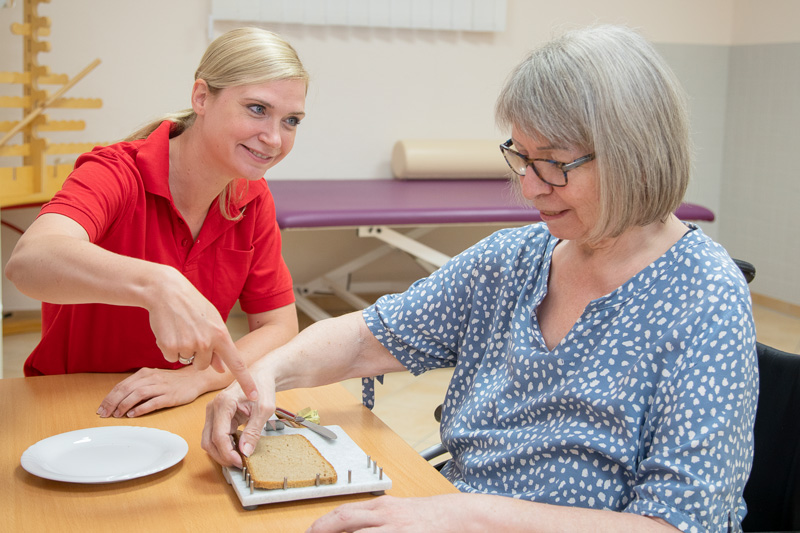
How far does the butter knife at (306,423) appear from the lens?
140 centimetres

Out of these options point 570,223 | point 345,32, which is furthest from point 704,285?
point 345,32

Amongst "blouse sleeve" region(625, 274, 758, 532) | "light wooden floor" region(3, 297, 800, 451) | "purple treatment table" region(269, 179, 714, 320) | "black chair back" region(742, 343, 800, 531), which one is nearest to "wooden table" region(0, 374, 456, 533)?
"blouse sleeve" region(625, 274, 758, 532)

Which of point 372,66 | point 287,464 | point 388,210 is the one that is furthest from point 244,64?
point 372,66

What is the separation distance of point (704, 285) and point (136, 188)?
1.10 m

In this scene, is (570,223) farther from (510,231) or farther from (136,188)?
(136,188)

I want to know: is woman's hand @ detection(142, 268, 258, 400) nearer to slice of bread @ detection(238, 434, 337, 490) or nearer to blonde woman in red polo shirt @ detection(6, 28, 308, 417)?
slice of bread @ detection(238, 434, 337, 490)

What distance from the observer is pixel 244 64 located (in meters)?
1.84

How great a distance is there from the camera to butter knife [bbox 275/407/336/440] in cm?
140

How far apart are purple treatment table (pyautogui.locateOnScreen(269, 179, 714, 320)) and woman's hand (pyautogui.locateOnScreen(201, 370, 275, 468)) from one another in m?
2.42

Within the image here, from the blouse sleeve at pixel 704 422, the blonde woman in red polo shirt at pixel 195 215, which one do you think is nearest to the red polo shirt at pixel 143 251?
the blonde woman in red polo shirt at pixel 195 215

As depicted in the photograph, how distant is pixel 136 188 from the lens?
1.76 meters

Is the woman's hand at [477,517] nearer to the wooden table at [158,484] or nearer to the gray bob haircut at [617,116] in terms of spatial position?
the wooden table at [158,484]

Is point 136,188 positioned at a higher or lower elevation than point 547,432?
higher

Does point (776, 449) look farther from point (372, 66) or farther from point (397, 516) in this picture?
point (372, 66)
